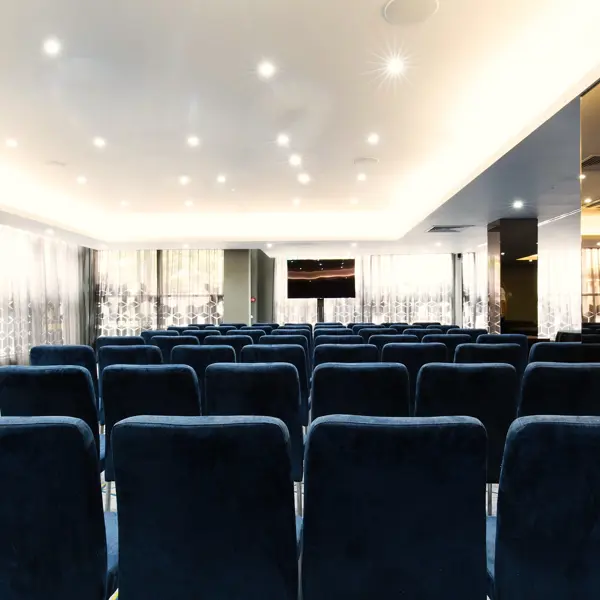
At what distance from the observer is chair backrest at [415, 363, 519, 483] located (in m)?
2.33

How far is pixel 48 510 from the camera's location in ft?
4.12

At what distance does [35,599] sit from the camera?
1281mm

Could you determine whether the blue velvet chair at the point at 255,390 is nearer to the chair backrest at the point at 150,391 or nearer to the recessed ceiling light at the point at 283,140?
the chair backrest at the point at 150,391

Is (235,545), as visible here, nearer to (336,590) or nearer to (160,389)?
(336,590)

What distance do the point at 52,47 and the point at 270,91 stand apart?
80.9 inches

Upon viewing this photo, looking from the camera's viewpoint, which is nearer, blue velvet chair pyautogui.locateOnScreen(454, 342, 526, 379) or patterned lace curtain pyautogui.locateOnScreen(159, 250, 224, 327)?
blue velvet chair pyautogui.locateOnScreen(454, 342, 526, 379)

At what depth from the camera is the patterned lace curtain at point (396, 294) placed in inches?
613

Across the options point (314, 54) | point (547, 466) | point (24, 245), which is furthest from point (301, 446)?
point (24, 245)

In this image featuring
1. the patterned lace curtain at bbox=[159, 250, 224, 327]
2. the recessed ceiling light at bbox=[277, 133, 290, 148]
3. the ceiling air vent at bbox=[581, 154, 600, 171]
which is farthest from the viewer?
the patterned lace curtain at bbox=[159, 250, 224, 327]

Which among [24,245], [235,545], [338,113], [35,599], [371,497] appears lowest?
[35,599]

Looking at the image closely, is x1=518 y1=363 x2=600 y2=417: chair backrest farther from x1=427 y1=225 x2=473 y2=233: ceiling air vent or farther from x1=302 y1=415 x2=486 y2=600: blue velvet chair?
x1=427 y1=225 x2=473 y2=233: ceiling air vent

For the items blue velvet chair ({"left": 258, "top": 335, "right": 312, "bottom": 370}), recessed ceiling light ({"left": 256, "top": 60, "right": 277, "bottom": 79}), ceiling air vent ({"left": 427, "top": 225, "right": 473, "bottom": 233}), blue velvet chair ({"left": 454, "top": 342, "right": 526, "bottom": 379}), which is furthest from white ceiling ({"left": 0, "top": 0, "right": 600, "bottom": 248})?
blue velvet chair ({"left": 258, "top": 335, "right": 312, "bottom": 370})

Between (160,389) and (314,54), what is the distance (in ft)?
11.1

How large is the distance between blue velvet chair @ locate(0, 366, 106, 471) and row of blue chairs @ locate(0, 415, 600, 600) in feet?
4.02
